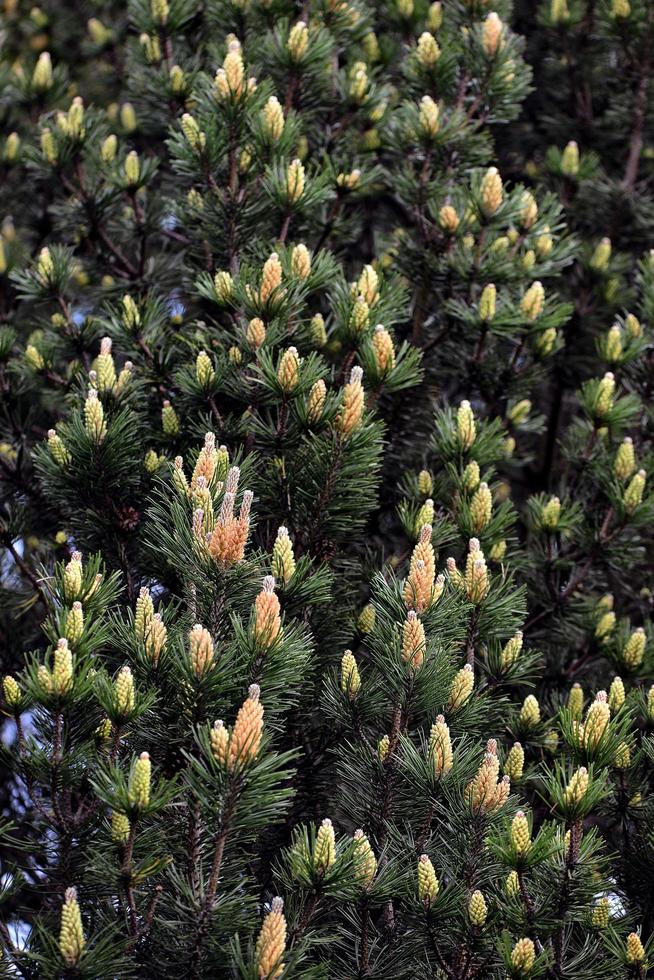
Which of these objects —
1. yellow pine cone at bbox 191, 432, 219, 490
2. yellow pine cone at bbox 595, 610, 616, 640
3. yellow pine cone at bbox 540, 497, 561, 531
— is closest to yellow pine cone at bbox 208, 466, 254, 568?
yellow pine cone at bbox 191, 432, 219, 490

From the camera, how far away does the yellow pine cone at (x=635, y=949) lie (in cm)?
230

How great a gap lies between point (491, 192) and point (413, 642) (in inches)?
61.8

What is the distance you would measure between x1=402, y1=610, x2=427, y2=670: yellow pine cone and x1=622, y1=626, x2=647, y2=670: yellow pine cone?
895 mm

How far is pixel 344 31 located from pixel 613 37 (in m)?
1.20

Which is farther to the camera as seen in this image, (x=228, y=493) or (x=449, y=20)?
(x=449, y=20)

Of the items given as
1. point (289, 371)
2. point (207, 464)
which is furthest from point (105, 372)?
point (207, 464)

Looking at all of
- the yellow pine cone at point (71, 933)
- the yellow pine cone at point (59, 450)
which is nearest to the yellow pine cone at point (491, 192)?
the yellow pine cone at point (59, 450)

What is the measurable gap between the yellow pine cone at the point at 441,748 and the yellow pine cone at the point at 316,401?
2.70ft

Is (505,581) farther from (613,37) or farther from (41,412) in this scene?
(613,37)

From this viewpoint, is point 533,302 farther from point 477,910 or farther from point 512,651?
point 477,910

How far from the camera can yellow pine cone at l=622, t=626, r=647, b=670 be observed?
3.01 meters

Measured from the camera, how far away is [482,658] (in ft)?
10.1

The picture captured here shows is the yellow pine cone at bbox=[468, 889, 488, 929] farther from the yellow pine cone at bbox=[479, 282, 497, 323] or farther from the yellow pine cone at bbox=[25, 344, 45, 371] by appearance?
the yellow pine cone at bbox=[25, 344, 45, 371]

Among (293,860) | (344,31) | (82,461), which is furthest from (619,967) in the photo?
(344,31)
